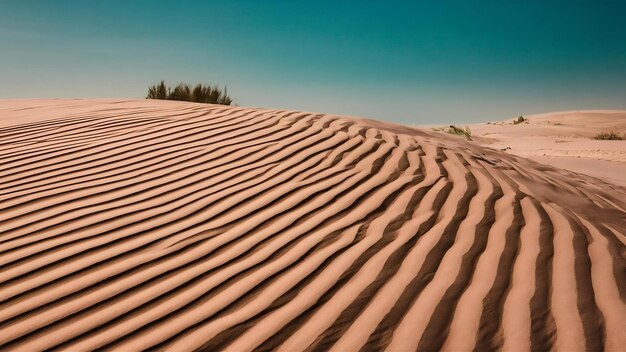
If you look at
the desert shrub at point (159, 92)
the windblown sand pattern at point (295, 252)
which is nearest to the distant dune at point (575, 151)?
the windblown sand pattern at point (295, 252)

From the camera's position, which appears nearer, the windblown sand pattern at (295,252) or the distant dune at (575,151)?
the windblown sand pattern at (295,252)

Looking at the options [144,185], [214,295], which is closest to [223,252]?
[214,295]

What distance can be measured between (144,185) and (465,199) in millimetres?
2286

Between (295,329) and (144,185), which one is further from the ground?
(144,185)

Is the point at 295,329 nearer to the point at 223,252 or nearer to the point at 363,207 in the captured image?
the point at 223,252

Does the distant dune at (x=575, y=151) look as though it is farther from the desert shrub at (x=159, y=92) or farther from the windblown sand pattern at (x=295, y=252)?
the desert shrub at (x=159, y=92)

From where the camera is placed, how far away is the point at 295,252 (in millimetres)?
2285

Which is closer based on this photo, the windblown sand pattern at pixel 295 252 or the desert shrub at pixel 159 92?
the windblown sand pattern at pixel 295 252

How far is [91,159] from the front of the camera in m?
3.65

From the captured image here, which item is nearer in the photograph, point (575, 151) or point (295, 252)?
point (295, 252)

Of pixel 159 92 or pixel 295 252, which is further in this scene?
pixel 159 92

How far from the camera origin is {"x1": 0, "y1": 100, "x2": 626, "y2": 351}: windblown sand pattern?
1.71 meters

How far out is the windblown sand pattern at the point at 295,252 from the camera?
1715 millimetres

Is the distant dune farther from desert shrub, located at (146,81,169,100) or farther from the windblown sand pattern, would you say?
desert shrub, located at (146,81,169,100)
